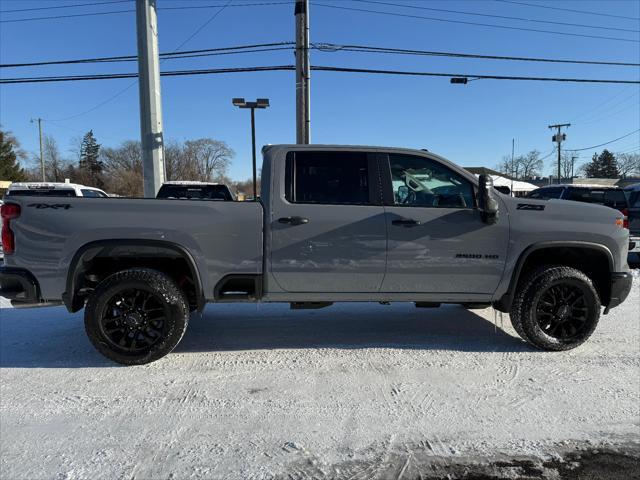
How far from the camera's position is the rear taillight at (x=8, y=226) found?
12.0 feet

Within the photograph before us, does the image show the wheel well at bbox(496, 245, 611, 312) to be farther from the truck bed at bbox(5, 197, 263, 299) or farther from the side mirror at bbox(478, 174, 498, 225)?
the truck bed at bbox(5, 197, 263, 299)

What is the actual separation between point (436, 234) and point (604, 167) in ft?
352

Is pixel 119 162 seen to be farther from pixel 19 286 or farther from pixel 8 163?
pixel 19 286

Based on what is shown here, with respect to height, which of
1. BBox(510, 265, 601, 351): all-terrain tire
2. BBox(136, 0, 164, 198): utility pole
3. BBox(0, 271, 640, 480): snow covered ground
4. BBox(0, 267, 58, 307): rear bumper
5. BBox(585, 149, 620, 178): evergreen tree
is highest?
BBox(585, 149, 620, 178): evergreen tree

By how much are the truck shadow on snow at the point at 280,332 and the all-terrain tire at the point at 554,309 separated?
0.90 feet

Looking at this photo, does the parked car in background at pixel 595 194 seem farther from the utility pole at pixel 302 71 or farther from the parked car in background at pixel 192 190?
the parked car in background at pixel 192 190

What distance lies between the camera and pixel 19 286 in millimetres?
3799

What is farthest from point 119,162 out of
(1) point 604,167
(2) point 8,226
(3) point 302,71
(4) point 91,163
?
(1) point 604,167

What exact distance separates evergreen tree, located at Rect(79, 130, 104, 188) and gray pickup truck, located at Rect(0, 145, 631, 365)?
83.2 metres

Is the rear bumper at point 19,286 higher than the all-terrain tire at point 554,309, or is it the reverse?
the rear bumper at point 19,286

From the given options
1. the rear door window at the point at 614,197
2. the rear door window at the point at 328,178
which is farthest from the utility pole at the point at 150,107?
the rear door window at the point at 614,197

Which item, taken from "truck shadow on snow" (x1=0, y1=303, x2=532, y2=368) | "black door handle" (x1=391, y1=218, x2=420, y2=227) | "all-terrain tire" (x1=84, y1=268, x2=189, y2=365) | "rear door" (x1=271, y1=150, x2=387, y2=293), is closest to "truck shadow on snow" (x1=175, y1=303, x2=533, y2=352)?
"truck shadow on snow" (x1=0, y1=303, x2=532, y2=368)

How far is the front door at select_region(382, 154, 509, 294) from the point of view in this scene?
13.1 ft

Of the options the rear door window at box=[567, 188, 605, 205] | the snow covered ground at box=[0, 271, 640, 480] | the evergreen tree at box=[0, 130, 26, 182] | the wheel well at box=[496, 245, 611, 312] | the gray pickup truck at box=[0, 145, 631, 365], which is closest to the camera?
the snow covered ground at box=[0, 271, 640, 480]
